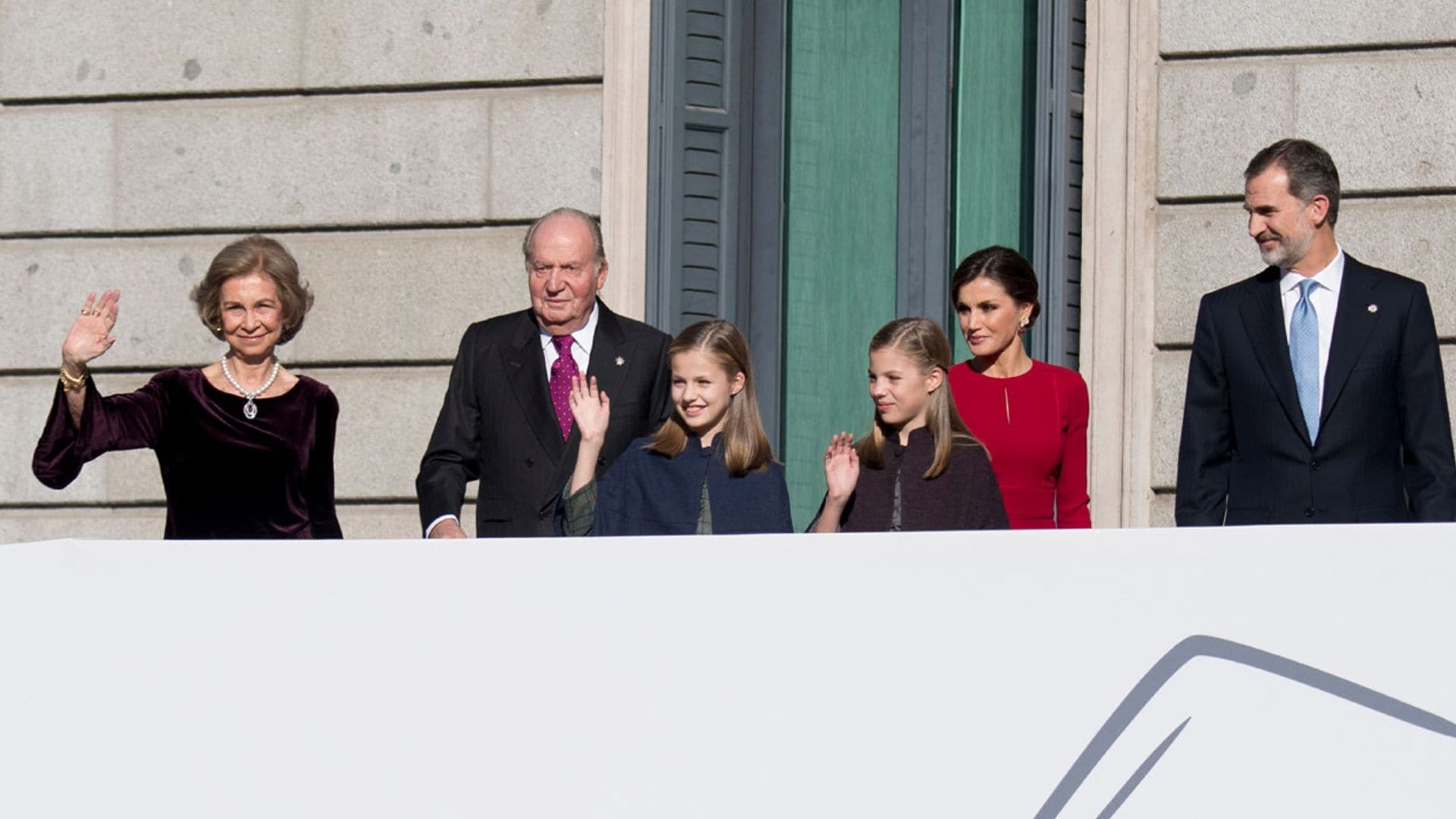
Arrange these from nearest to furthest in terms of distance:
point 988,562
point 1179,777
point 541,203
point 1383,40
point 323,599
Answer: point 1179,777
point 988,562
point 323,599
point 1383,40
point 541,203

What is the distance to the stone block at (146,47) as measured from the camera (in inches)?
344

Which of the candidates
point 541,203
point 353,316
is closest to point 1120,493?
point 541,203

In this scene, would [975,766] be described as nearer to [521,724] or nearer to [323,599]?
[521,724]

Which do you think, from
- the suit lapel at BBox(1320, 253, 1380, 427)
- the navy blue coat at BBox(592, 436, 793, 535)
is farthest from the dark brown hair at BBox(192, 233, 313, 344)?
the suit lapel at BBox(1320, 253, 1380, 427)

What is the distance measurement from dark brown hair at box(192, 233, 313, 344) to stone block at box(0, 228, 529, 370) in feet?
7.77

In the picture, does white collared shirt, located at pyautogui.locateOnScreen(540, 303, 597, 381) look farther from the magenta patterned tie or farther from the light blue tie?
the light blue tie

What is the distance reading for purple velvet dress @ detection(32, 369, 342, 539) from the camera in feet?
19.6

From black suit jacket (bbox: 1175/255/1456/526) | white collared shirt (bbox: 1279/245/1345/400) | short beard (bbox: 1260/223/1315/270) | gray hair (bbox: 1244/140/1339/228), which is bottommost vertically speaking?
black suit jacket (bbox: 1175/255/1456/526)

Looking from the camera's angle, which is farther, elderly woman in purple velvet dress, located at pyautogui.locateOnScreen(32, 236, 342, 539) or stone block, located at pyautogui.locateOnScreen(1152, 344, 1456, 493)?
stone block, located at pyautogui.locateOnScreen(1152, 344, 1456, 493)

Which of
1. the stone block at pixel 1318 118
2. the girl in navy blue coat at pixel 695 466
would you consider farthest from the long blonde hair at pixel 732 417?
the stone block at pixel 1318 118

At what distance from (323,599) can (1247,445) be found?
2.70 m

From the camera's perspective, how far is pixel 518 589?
4258 millimetres

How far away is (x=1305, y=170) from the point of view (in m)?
5.66

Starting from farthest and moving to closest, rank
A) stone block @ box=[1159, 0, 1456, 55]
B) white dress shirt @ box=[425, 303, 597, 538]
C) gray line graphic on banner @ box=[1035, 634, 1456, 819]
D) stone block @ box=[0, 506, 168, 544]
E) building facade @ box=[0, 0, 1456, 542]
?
1. stone block @ box=[0, 506, 168, 544]
2. building facade @ box=[0, 0, 1456, 542]
3. stone block @ box=[1159, 0, 1456, 55]
4. white dress shirt @ box=[425, 303, 597, 538]
5. gray line graphic on banner @ box=[1035, 634, 1456, 819]
